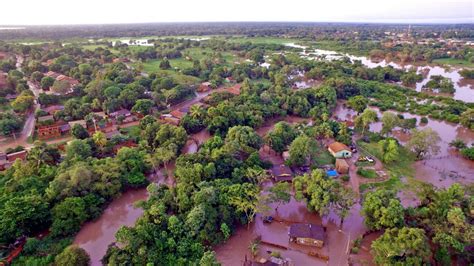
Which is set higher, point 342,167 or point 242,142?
point 242,142

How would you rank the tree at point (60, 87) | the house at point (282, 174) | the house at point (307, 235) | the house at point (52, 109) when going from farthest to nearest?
the tree at point (60, 87) → the house at point (52, 109) → the house at point (282, 174) → the house at point (307, 235)

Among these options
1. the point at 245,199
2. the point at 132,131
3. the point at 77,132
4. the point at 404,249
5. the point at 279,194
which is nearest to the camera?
the point at 404,249

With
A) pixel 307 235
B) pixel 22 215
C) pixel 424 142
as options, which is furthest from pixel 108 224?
pixel 424 142

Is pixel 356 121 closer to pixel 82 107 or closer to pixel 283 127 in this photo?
pixel 283 127

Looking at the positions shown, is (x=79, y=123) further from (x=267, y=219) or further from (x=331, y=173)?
(x=331, y=173)

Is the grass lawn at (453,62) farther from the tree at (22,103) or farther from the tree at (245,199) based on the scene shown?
the tree at (22,103)

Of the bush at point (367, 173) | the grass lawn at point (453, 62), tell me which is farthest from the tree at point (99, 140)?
the grass lawn at point (453, 62)

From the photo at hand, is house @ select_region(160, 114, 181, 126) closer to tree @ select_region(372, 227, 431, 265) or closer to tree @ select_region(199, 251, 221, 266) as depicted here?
tree @ select_region(199, 251, 221, 266)
